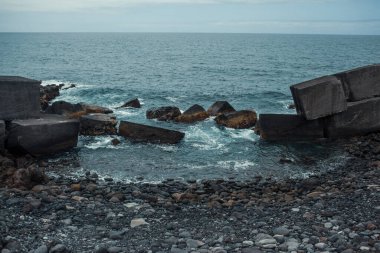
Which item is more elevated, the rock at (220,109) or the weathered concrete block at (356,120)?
the weathered concrete block at (356,120)

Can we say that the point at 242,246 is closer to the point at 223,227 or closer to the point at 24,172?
the point at 223,227

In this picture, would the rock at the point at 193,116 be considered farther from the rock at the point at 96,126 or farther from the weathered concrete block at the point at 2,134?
the weathered concrete block at the point at 2,134

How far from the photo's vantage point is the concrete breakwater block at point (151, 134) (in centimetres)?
1672

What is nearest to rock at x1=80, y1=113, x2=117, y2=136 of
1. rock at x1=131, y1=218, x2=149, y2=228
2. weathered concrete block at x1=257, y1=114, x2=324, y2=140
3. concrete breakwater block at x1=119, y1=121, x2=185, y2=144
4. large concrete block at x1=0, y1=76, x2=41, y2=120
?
concrete breakwater block at x1=119, y1=121, x2=185, y2=144

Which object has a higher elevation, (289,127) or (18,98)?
(18,98)

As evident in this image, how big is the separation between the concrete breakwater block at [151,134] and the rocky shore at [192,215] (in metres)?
4.71

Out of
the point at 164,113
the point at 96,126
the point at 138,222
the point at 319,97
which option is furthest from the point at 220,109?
the point at 138,222

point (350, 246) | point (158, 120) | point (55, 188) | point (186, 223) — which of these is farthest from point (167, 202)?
point (158, 120)

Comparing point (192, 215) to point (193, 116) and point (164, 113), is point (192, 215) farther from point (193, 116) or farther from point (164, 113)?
point (164, 113)

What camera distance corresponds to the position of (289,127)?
16.4 metres

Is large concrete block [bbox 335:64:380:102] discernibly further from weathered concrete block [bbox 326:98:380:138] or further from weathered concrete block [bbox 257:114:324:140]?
weathered concrete block [bbox 257:114:324:140]

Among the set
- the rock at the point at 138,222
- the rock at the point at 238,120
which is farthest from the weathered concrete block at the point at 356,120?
the rock at the point at 138,222

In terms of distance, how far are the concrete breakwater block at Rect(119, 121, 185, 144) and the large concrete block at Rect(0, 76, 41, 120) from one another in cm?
380

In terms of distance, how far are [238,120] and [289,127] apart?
3.34 meters
